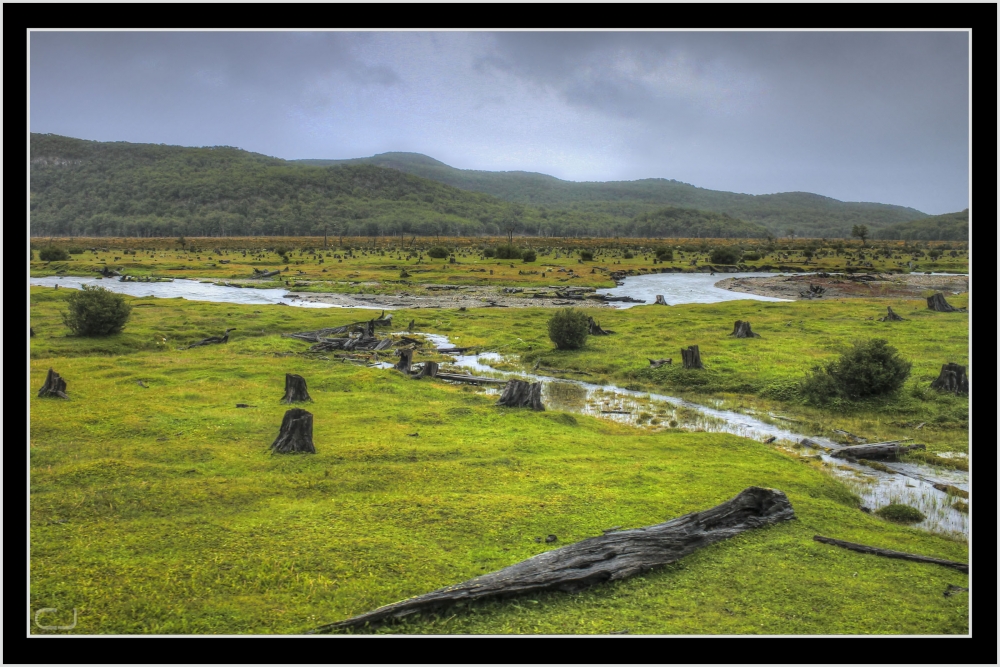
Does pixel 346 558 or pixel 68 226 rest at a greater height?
pixel 68 226

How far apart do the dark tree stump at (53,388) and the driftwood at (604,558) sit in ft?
57.2

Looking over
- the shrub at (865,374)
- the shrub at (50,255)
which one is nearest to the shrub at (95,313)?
the shrub at (865,374)

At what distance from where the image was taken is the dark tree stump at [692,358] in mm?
28998

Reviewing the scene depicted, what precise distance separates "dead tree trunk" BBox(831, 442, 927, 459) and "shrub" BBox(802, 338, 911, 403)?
17.8 feet

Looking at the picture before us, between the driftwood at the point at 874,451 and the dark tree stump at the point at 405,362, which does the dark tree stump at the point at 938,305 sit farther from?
the dark tree stump at the point at 405,362

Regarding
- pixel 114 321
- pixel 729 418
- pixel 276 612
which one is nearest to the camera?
pixel 276 612

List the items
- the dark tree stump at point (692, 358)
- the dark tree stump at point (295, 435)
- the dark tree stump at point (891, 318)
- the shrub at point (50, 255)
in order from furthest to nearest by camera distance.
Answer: the shrub at point (50, 255)
the dark tree stump at point (891, 318)
the dark tree stump at point (692, 358)
the dark tree stump at point (295, 435)

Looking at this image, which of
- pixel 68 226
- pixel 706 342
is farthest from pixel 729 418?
pixel 68 226

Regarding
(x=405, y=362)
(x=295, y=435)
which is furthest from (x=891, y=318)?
(x=295, y=435)

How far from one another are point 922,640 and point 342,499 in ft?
32.4

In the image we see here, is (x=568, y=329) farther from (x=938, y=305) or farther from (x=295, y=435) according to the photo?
(x=938, y=305)

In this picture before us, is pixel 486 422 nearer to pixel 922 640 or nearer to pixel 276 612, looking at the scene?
pixel 276 612

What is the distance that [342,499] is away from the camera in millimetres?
12820

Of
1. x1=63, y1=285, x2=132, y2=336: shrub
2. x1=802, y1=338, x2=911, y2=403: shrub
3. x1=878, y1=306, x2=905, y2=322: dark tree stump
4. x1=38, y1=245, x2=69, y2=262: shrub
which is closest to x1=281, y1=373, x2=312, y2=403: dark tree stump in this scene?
x1=63, y1=285, x2=132, y2=336: shrub
